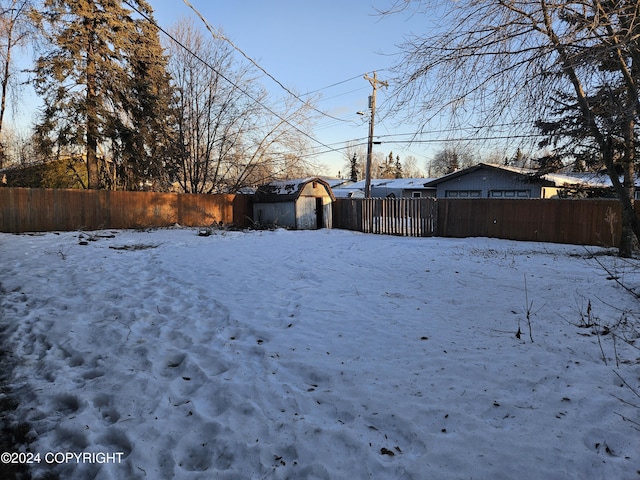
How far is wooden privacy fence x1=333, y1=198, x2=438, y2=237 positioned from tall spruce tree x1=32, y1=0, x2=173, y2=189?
10.6 m

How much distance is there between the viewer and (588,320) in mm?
3986

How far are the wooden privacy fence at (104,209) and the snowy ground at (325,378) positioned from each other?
30.9ft

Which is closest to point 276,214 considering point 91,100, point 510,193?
point 91,100

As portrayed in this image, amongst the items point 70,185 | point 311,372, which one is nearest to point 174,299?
point 311,372

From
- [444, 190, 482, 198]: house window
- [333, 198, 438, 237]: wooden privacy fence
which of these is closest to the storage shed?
[333, 198, 438, 237]: wooden privacy fence

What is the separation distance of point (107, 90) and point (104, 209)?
19.1ft

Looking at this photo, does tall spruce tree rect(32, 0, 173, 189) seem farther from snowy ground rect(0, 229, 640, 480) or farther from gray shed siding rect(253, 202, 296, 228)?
snowy ground rect(0, 229, 640, 480)

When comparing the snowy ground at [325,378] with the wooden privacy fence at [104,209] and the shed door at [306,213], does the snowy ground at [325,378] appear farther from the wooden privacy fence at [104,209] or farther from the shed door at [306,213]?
the shed door at [306,213]

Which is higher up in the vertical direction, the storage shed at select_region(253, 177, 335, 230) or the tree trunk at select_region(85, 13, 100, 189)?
the tree trunk at select_region(85, 13, 100, 189)

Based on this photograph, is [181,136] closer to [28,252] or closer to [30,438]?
[28,252]

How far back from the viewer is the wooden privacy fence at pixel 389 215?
666 inches

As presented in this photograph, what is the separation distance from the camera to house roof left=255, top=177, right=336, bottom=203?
19.1 m

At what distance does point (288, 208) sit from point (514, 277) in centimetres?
1405

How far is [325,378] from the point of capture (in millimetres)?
3041
